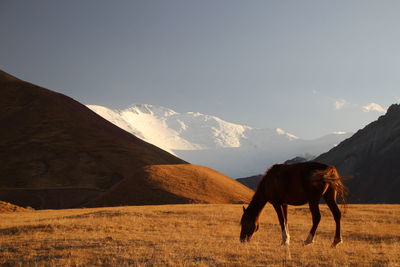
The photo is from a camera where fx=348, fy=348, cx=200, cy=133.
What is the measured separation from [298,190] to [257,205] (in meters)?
1.86

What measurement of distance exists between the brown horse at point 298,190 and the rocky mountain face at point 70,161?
45.5 meters

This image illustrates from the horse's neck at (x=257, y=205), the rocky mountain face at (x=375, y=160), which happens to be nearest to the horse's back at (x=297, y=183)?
the horse's neck at (x=257, y=205)

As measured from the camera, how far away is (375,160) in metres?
125

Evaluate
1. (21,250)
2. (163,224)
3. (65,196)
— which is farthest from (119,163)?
(21,250)

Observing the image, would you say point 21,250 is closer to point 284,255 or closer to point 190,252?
point 190,252

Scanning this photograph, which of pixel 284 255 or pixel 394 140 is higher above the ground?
pixel 394 140

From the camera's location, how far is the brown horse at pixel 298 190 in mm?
10844

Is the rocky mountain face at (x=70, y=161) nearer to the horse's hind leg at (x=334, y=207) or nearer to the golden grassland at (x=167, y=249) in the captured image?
the golden grassland at (x=167, y=249)

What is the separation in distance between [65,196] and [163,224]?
6454 cm

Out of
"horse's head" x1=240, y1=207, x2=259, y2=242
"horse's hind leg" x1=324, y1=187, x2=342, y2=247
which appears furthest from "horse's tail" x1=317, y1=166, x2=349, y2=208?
"horse's head" x1=240, y1=207, x2=259, y2=242

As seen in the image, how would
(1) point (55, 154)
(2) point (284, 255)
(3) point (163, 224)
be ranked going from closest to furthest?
(2) point (284, 255)
(3) point (163, 224)
(1) point (55, 154)

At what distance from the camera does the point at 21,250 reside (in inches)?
504

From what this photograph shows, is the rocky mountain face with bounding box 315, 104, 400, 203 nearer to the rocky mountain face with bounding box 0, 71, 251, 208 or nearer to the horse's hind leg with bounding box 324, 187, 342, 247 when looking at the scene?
the rocky mountain face with bounding box 0, 71, 251, 208

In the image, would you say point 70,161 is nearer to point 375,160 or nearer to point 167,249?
point 167,249
